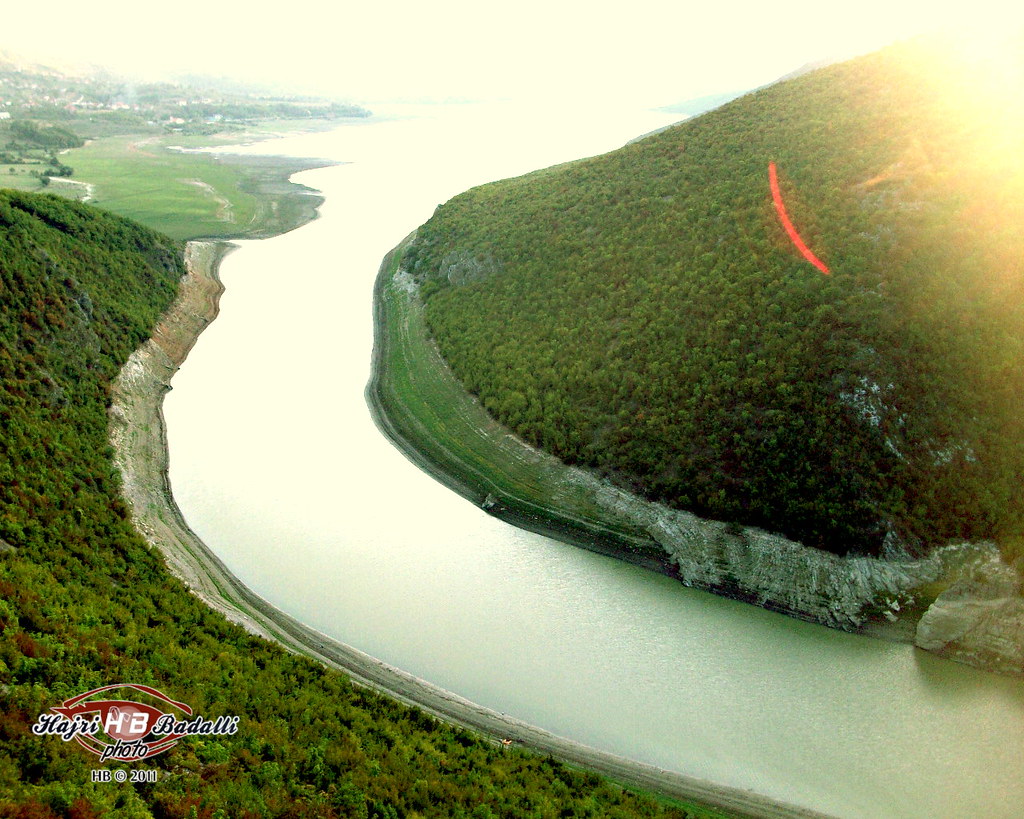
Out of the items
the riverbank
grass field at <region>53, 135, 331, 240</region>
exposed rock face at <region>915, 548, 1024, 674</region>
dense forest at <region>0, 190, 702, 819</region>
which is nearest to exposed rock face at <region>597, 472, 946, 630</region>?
the riverbank

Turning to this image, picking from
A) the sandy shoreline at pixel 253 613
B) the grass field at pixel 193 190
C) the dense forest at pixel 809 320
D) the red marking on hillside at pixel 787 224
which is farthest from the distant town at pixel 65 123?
the red marking on hillside at pixel 787 224

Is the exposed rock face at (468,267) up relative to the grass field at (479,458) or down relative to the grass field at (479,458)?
Answer: up

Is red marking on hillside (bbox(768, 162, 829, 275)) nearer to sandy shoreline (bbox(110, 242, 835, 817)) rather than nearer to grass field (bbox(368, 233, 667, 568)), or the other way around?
grass field (bbox(368, 233, 667, 568))

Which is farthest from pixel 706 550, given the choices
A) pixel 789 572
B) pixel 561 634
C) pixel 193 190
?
pixel 193 190

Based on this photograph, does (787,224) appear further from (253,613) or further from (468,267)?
(253,613)

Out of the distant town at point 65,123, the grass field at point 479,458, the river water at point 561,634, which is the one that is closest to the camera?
the river water at point 561,634

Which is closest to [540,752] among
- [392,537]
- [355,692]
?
[355,692]

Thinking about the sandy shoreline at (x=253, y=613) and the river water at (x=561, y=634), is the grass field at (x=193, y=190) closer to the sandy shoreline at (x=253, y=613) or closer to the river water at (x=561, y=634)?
the sandy shoreline at (x=253, y=613)
